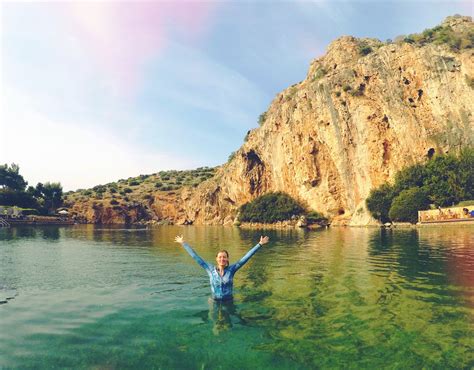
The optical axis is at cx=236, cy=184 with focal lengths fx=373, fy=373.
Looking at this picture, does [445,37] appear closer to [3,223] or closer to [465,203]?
[465,203]

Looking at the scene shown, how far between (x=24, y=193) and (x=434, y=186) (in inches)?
4149

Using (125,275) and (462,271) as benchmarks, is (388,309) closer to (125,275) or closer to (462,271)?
(462,271)

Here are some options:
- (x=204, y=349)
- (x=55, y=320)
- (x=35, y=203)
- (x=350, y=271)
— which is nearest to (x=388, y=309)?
(x=204, y=349)

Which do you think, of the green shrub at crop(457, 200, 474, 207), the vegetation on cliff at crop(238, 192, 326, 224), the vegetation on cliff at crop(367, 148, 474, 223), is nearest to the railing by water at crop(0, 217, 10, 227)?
the vegetation on cliff at crop(238, 192, 326, 224)

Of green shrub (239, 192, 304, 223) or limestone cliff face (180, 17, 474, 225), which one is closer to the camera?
limestone cliff face (180, 17, 474, 225)

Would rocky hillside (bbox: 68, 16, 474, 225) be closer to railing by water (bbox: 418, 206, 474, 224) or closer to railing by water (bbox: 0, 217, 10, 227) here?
railing by water (bbox: 418, 206, 474, 224)

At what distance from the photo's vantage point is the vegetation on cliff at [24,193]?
105500 millimetres

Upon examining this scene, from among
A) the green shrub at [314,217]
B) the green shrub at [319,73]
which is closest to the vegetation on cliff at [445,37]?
the green shrub at [319,73]

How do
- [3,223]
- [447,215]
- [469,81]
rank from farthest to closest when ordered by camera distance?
[3,223] < [469,81] < [447,215]

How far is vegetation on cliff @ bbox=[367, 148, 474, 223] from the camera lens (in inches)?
2355

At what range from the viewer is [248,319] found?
10.2 m

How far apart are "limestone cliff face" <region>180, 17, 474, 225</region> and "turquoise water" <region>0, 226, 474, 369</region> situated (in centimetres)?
6085

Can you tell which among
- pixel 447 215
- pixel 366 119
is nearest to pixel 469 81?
pixel 366 119

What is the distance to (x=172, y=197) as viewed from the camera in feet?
488
